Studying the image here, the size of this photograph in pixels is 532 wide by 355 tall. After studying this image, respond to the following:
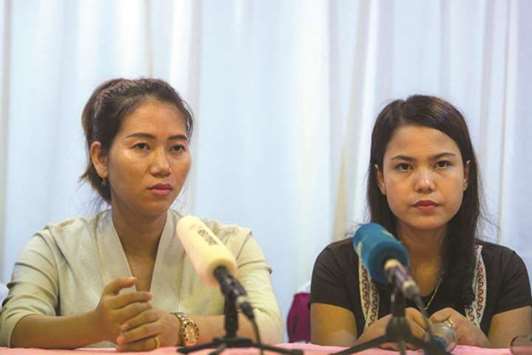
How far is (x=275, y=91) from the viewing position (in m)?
2.35

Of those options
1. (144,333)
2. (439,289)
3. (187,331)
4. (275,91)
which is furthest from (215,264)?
(275,91)

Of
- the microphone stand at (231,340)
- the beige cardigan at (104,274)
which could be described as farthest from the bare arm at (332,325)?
the microphone stand at (231,340)

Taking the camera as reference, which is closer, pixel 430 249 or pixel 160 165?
pixel 160 165

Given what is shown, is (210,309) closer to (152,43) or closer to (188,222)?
(188,222)

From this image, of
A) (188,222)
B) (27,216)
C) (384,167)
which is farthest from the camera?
(27,216)

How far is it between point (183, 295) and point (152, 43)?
3.09ft

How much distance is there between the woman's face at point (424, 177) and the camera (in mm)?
1591

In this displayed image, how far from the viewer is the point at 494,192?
94.0 inches

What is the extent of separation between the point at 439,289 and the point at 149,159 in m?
0.68

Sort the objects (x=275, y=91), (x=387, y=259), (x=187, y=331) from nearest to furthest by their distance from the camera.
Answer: (x=387, y=259)
(x=187, y=331)
(x=275, y=91)

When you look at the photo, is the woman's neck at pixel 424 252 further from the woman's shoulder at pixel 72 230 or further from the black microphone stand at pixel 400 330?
the black microphone stand at pixel 400 330

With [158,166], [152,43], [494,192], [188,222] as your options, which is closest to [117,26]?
[152,43]

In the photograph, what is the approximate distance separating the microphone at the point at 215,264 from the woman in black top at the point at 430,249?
66 cm

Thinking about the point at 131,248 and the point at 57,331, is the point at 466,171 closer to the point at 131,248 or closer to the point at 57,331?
the point at 131,248
